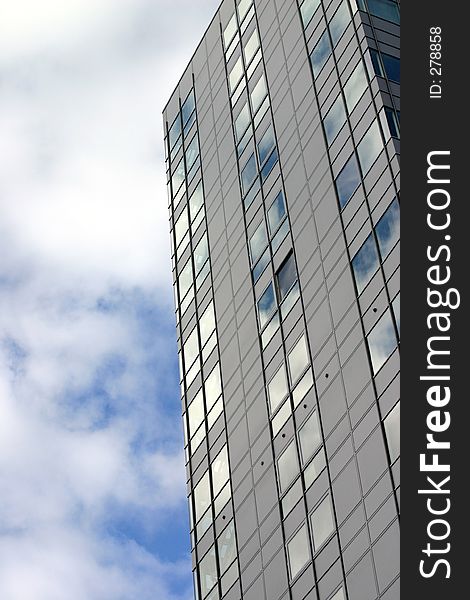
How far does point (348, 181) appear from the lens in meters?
39.0

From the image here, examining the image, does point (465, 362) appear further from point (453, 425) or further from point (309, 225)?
point (309, 225)

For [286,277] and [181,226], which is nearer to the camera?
[286,277]

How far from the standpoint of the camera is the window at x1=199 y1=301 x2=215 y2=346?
48.2 metres

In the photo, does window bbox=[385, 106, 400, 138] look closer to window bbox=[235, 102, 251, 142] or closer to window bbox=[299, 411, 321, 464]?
Answer: window bbox=[299, 411, 321, 464]

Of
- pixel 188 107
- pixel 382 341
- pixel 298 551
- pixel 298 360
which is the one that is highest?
pixel 188 107

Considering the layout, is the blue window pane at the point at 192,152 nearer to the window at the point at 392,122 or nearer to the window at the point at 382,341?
the window at the point at 392,122

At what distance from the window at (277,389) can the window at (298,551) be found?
5453 mm

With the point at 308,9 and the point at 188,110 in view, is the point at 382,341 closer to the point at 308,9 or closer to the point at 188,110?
the point at 308,9

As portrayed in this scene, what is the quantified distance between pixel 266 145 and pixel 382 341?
1485 cm

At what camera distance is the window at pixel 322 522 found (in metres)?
34.9

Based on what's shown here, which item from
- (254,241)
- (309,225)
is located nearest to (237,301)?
(254,241)

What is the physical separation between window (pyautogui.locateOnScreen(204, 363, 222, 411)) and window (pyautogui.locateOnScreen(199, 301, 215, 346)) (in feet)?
6.83

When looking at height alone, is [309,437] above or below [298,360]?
below

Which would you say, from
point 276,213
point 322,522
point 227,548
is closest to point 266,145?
point 276,213
